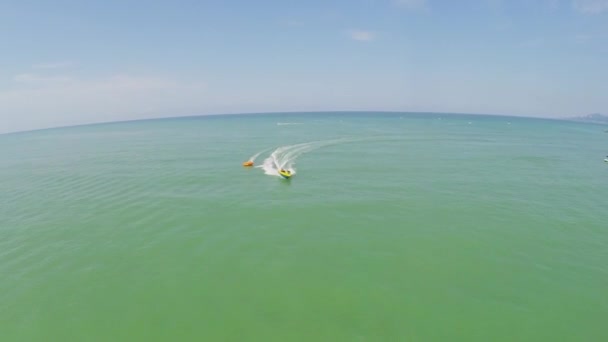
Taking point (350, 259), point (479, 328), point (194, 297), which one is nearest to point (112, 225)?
point (194, 297)

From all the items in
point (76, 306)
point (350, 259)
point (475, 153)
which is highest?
point (475, 153)

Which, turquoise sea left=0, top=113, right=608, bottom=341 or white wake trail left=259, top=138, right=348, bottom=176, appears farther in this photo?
white wake trail left=259, top=138, right=348, bottom=176

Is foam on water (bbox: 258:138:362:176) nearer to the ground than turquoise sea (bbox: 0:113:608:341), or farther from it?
farther from it

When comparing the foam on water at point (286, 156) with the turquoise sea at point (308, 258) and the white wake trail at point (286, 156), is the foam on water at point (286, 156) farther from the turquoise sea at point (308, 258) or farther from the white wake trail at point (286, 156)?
the turquoise sea at point (308, 258)

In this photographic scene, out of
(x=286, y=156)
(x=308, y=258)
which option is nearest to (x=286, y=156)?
(x=286, y=156)

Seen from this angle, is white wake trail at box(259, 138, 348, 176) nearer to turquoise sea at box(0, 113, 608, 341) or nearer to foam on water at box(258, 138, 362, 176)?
foam on water at box(258, 138, 362, 176)

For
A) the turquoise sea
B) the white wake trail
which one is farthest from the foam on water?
the turquoise sea

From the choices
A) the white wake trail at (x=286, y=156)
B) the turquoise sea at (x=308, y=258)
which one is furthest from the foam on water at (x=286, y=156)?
the turquoise sea at (x=308, y=258)

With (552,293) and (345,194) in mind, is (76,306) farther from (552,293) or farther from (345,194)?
(552,293)
